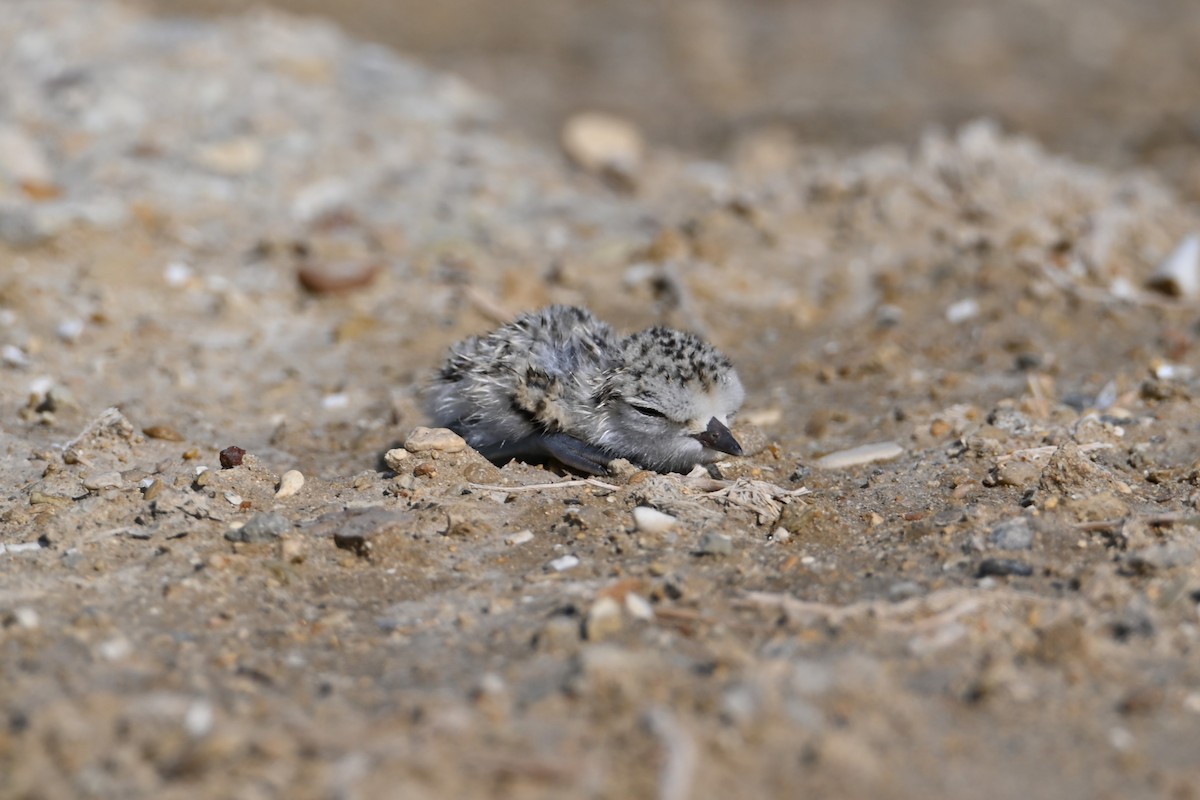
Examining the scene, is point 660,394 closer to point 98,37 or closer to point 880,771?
point 880,771

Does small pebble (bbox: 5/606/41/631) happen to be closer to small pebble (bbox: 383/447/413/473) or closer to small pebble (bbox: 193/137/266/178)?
small pebble (bbox: 383/447/413/473)

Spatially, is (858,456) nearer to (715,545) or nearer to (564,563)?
(715,545)

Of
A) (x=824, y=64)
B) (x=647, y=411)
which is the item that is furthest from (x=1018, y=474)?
(x=824, y=64)

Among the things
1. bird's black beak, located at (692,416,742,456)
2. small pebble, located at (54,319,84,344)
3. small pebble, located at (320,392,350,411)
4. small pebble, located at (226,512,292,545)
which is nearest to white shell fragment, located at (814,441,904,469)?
bird's black beak, located at (692,416,742,456)

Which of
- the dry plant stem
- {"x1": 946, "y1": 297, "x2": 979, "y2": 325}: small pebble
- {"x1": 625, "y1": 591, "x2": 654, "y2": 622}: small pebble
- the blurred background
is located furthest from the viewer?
the blurred background

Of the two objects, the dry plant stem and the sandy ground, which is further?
the dry plant stem

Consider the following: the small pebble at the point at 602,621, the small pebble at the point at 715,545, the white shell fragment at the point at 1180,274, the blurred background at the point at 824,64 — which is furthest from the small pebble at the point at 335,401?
the blurred background at the point at 824,64
